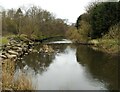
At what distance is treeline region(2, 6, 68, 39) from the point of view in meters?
40.3

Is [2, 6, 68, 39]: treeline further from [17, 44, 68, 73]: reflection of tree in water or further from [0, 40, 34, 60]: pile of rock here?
[17, 44, 68, 73]: reflection of tree in water

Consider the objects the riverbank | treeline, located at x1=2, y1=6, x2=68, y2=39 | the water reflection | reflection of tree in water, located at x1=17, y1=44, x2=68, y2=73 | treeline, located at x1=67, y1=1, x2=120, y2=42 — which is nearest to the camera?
the riverbank

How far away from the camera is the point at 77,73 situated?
1375cm

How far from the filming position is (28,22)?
4091 cm

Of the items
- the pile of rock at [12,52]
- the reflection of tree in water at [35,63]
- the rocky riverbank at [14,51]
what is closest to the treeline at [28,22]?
the rocky riverbank at [14,51]

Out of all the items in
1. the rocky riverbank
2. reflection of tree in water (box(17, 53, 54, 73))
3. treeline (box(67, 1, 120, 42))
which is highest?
treeline (box(67, 1, 120, 42))

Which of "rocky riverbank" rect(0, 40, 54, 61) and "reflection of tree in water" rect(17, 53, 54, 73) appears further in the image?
"rocky riverbank" rect(0, 40, 54, 61)

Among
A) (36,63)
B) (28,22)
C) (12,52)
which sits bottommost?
(36,63)

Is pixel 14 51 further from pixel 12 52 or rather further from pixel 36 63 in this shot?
pixel 36 63

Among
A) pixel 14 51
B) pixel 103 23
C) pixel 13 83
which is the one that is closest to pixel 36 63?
pixel 14 51

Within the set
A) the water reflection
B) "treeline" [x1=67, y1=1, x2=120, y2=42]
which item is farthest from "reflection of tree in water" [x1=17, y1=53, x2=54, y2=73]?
"treeline" [x1=67, y1=1, x2=120, y2=42]

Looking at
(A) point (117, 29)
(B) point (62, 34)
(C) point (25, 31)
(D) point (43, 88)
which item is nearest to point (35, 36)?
(C) point (25, 31)

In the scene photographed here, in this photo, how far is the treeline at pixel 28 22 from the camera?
40281 mm

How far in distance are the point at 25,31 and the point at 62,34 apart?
61.1 feet
